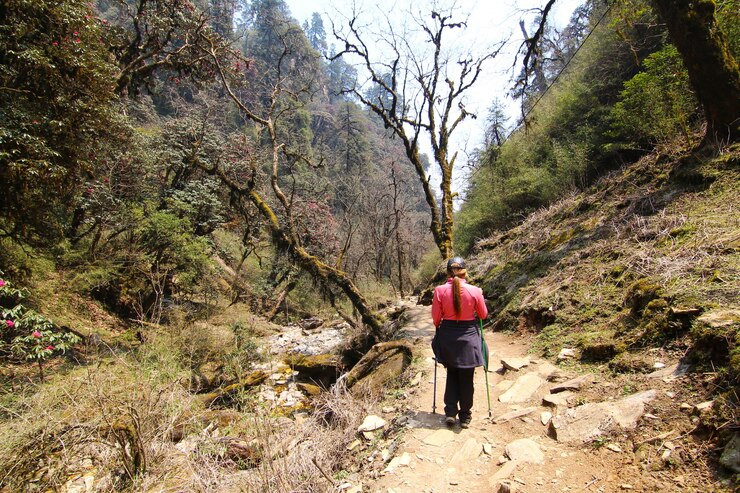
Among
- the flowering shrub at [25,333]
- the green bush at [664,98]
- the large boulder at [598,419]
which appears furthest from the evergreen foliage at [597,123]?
the flowering shrub at [25,333]

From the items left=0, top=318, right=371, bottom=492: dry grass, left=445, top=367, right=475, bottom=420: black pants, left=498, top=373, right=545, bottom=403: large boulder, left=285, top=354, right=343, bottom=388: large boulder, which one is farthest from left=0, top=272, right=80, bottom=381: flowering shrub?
left=498, top=373, right=545, bottom=403: large boulder

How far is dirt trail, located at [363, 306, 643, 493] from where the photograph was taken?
2.23 m

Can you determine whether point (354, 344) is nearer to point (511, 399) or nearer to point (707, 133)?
point (511, 399)

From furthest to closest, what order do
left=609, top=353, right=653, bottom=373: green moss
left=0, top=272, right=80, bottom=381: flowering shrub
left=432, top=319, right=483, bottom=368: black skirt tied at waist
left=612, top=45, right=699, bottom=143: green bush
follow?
left=612, top=45, right=699, bottom=143: green bush, left=0, top=272, right=80, bottom=381: flowering shrub, left=432, top=319, right=483, bottom=368: black skirt tied at waist, left=609, top=353, right=653, bottom=373: green moss

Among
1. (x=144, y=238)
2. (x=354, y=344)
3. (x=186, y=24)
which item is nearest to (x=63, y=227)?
(x=144, y=238)

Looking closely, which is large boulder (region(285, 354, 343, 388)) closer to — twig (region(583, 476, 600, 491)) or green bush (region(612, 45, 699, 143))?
twig (region(583, 476, 600, 491))

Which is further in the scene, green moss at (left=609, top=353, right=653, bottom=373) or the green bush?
the green bush

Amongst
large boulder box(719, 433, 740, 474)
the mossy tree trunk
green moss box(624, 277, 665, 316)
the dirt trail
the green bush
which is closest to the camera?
large boulder box(719, 433, 740, 474)

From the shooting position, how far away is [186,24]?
34.2 ft

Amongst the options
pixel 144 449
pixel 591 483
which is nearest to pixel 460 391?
pixel 591 483

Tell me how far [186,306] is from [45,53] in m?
7.34

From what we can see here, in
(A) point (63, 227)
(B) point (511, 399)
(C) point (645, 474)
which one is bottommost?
(B) point (511, 399)

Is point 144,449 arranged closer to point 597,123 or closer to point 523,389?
point 523,389

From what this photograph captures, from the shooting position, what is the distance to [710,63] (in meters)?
4.96
